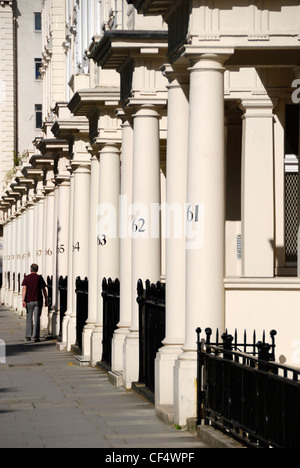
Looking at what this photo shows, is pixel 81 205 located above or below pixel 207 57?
below

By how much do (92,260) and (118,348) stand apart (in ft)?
14.5

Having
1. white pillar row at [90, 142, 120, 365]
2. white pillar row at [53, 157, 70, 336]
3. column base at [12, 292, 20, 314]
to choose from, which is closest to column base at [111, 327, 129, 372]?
white pillar row at [90, 142, 120, 365]

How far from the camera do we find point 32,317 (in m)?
29.7

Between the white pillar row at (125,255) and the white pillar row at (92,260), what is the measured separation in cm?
354

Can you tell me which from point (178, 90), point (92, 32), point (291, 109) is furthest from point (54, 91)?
point (178, 90)

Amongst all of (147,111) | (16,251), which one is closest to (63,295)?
(147,111)

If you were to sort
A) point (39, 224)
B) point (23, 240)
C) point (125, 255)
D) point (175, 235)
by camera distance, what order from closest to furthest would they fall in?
point (175, 235)
point (125, 255)
point (39, 224)
point (23, 240)

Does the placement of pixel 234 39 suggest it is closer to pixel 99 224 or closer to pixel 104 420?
pixel 104 420

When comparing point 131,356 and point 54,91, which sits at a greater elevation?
point 54,91

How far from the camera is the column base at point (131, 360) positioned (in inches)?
698

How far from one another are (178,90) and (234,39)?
168cm

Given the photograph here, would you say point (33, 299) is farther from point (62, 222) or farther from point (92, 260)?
point (92, 260)

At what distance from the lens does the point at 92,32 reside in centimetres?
2767
